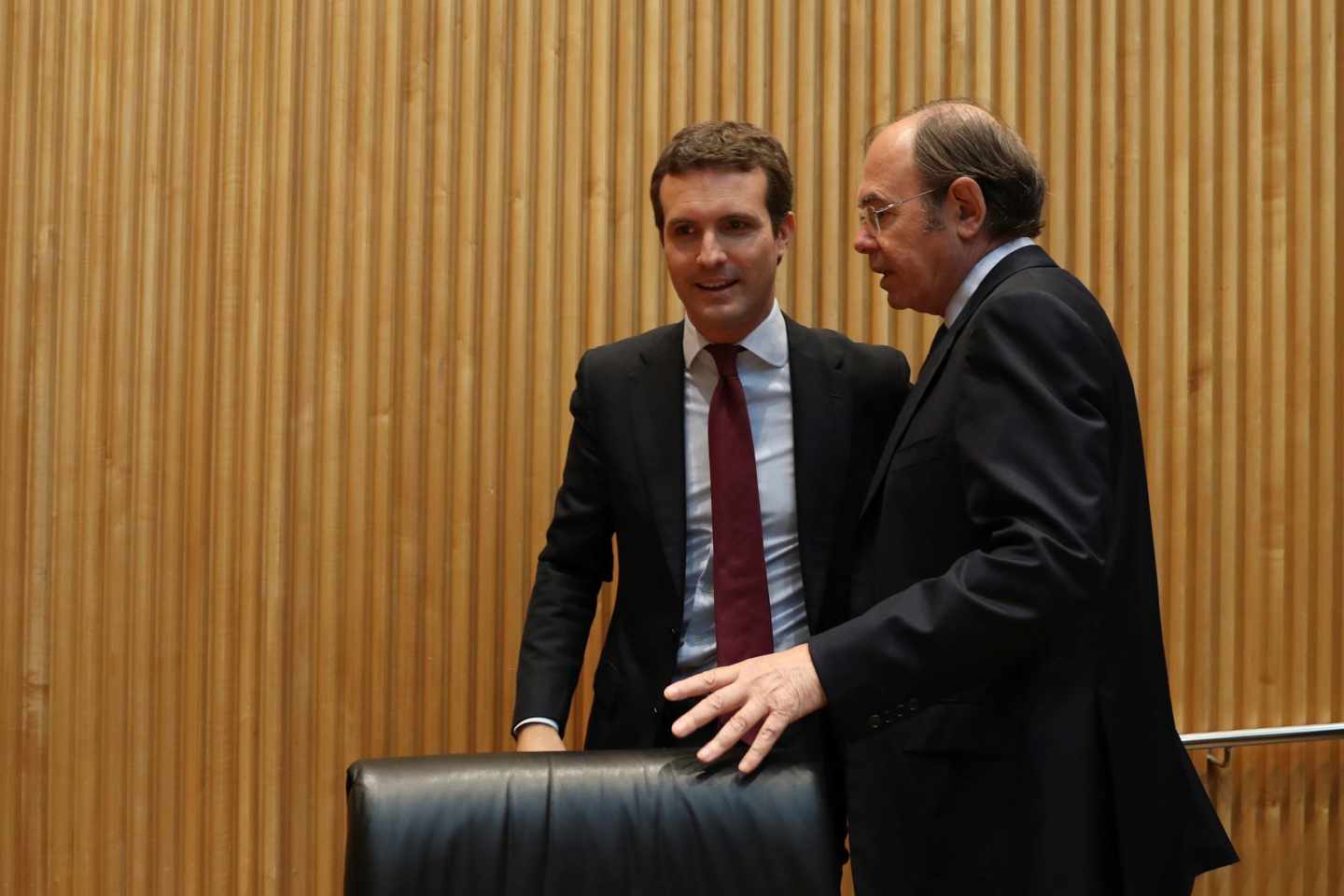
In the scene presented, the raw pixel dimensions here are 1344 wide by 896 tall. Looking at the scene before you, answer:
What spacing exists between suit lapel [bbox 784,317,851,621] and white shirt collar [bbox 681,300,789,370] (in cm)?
2

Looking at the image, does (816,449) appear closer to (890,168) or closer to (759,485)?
(759,485)

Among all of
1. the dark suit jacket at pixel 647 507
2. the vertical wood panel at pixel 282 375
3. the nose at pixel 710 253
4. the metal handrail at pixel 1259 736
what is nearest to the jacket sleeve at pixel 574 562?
the dark suit jacket at pixel 647 507

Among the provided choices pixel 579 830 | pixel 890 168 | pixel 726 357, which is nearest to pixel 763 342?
pixel 726 357

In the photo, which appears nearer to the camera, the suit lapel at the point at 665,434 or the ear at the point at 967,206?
the ear at the point at 967,206

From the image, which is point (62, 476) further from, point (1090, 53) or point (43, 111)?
point (1090, 53)

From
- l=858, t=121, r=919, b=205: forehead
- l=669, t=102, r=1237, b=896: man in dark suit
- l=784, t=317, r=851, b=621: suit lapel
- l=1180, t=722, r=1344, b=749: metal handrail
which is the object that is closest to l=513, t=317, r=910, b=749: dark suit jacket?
l=784, t=317, r=851, b=621: suit lapel

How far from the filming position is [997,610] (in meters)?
1.51

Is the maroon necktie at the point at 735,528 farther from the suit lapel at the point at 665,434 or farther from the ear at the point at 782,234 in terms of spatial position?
the ear at the point at 782,234

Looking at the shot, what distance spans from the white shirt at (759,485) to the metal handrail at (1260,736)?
3.71 ft

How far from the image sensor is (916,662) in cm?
153

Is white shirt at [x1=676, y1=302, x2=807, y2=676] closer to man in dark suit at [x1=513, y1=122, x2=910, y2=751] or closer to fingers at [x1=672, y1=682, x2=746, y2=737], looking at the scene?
man in dark suit at [x1=513, y1=122, x2=910, y2=751]

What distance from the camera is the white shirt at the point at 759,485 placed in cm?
205

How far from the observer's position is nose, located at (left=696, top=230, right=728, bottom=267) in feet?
6.68

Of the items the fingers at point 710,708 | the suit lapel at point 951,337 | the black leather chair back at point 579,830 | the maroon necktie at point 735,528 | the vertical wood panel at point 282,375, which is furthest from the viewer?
the vertical wood panel at point 282,375
